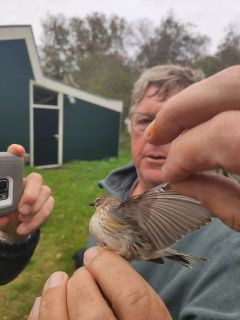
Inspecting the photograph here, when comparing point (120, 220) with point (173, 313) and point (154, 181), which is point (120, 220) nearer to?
point (173, 313)

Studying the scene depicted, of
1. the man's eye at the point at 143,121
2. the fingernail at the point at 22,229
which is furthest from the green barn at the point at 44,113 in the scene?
the fingernail at the point at 22,229

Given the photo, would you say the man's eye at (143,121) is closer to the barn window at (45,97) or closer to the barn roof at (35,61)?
the barn roof at (35,61)

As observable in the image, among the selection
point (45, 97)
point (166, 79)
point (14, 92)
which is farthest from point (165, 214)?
point (45, 97)

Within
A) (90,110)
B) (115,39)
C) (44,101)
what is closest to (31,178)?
(44,101)

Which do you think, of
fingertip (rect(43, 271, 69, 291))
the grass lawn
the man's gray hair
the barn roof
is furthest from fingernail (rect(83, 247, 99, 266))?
the barn roof

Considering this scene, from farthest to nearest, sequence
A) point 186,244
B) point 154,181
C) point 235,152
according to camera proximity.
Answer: point 154,181 < point 186,244 < point 235,152

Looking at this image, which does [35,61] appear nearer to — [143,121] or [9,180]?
[143,121]

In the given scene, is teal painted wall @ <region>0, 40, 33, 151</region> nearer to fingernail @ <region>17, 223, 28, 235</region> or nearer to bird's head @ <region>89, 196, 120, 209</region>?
fingernail @ <region>17, 223, 28, 235</region>
